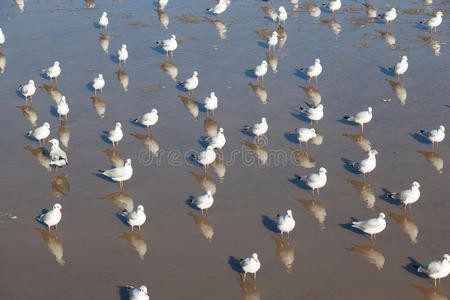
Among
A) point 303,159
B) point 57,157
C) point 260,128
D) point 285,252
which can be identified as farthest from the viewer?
point 260,128

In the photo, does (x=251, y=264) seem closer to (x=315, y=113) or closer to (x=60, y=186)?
(x=60, y=186)

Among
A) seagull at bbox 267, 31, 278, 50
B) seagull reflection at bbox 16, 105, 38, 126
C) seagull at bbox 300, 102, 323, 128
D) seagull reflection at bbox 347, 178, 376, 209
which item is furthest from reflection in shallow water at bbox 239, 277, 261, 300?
seagull at bbox 267, 31, 278, 50

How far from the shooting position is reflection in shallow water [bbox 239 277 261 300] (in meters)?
17.5

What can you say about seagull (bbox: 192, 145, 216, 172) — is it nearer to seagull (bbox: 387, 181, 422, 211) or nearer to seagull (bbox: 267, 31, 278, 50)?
seagull (bbox: 387, 181, 422, 211)

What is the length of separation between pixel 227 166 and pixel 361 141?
246 inches

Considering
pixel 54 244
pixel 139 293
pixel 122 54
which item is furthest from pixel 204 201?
pixel 122 54

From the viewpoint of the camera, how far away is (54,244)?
789 inches

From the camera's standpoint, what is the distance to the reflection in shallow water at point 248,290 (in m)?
17.5

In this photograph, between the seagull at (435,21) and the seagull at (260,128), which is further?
the seagull at (435,21)

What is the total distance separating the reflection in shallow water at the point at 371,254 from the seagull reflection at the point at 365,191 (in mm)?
2518

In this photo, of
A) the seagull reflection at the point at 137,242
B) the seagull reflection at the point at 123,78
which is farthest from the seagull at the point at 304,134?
the seagull reflection at the point at 123,78

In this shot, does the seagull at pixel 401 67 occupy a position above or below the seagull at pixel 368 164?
below

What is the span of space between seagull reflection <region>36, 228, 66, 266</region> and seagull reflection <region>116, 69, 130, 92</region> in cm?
1289

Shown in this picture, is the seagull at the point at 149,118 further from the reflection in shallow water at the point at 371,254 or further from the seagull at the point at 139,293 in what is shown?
the reflection in shallow water at the point at 371,254
